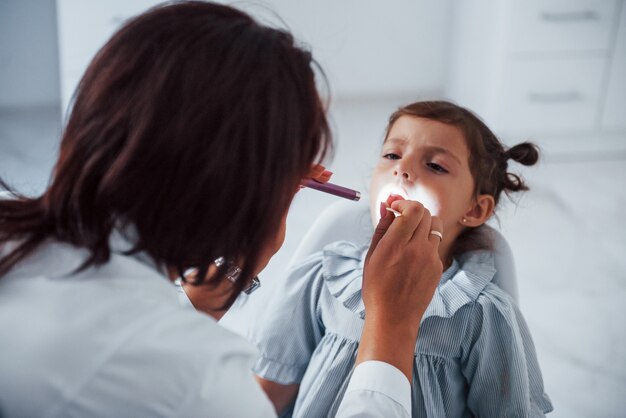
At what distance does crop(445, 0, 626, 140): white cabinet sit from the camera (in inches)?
111

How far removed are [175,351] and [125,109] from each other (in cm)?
22

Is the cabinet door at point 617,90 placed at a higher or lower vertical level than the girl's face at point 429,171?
lower

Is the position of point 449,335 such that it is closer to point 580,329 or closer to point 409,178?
point 409,178

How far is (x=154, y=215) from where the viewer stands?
0.67 metres

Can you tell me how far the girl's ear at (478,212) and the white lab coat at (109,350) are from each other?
0.67 metres

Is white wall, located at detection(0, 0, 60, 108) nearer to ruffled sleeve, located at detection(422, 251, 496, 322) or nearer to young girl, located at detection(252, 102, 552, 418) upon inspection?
young girl, located at detection(252, 102, 552, 418)

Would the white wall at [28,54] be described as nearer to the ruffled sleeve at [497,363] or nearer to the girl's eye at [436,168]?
the girl's eye at [436,168]

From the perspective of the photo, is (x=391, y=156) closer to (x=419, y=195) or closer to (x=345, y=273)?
(x=419, y=195)

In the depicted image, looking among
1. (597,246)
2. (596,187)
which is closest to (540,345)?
(597,246)

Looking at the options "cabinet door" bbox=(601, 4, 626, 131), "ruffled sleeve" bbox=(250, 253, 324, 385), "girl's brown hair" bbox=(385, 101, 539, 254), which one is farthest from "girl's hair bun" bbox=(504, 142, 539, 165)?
"cabinet door" bbox=(601, 4, 626, 131)

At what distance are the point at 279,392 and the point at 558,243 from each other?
146 centimetres

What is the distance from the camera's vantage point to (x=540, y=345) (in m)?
1.87

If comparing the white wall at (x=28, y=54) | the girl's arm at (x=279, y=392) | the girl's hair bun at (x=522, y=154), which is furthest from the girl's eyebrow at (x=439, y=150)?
the white wall at (x=28, y=54)

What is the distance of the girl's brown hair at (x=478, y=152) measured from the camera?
48.3 inches
